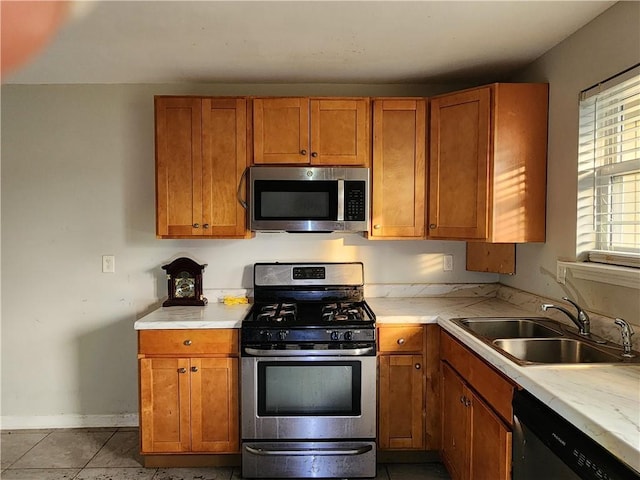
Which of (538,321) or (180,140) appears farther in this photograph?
(180,140)

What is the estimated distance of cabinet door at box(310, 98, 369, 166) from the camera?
8.52 feet

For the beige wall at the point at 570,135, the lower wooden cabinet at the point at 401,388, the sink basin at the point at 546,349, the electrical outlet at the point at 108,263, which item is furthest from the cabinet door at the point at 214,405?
the beige wall at the point at 570,135

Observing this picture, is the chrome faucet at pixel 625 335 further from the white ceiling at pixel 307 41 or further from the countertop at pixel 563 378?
the white ceiling at pixel 307 41

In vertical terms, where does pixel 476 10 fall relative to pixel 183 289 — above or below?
above

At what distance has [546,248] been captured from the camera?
92.7 inches

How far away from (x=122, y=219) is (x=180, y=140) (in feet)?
2.36

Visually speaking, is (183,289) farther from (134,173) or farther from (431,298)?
(431,298)

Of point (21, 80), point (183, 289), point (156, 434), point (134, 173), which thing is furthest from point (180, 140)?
point (156, 434)

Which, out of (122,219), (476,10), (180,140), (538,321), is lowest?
(538,321)

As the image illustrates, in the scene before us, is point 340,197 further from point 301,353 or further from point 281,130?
point 301,353

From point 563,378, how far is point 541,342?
0.53m

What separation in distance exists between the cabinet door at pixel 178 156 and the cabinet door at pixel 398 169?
1.02 metres

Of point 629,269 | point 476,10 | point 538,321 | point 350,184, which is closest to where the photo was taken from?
point 629,269

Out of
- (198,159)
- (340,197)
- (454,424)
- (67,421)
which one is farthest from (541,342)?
(67,421)
